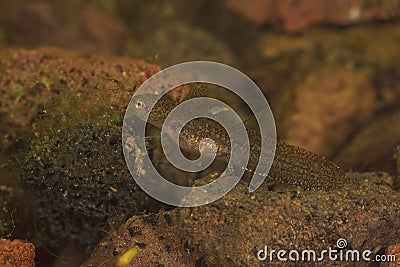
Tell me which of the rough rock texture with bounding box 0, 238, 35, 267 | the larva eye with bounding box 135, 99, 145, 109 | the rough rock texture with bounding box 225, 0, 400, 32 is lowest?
the rough rock texture with bounding box 0, 238, 35, 267

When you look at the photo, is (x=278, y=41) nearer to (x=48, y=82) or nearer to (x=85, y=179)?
(x=48, y=82)

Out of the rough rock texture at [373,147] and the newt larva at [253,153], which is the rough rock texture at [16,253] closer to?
the newt larva at [253,153]

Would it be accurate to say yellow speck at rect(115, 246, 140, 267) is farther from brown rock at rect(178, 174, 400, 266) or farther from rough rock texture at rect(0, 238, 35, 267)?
rough rock texture at rect(0, 238, 35, 267)

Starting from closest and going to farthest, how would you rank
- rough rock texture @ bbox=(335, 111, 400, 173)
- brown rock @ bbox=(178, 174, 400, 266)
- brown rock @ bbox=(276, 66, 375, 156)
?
brown rock @ bbox=(178, 174, 400, 266), rough rock texture @ bbox=(335, 111, 400, 173), brown rock @ bbox=(276, 66, 375, 156)

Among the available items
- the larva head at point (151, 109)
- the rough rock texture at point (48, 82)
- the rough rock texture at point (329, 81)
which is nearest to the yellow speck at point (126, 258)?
the larva head at point (151, 109)

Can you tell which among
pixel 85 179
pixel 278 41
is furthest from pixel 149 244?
pixel 278 41

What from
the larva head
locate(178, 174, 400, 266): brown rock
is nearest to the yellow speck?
locate(178, 174, 400, 266): brown rock
